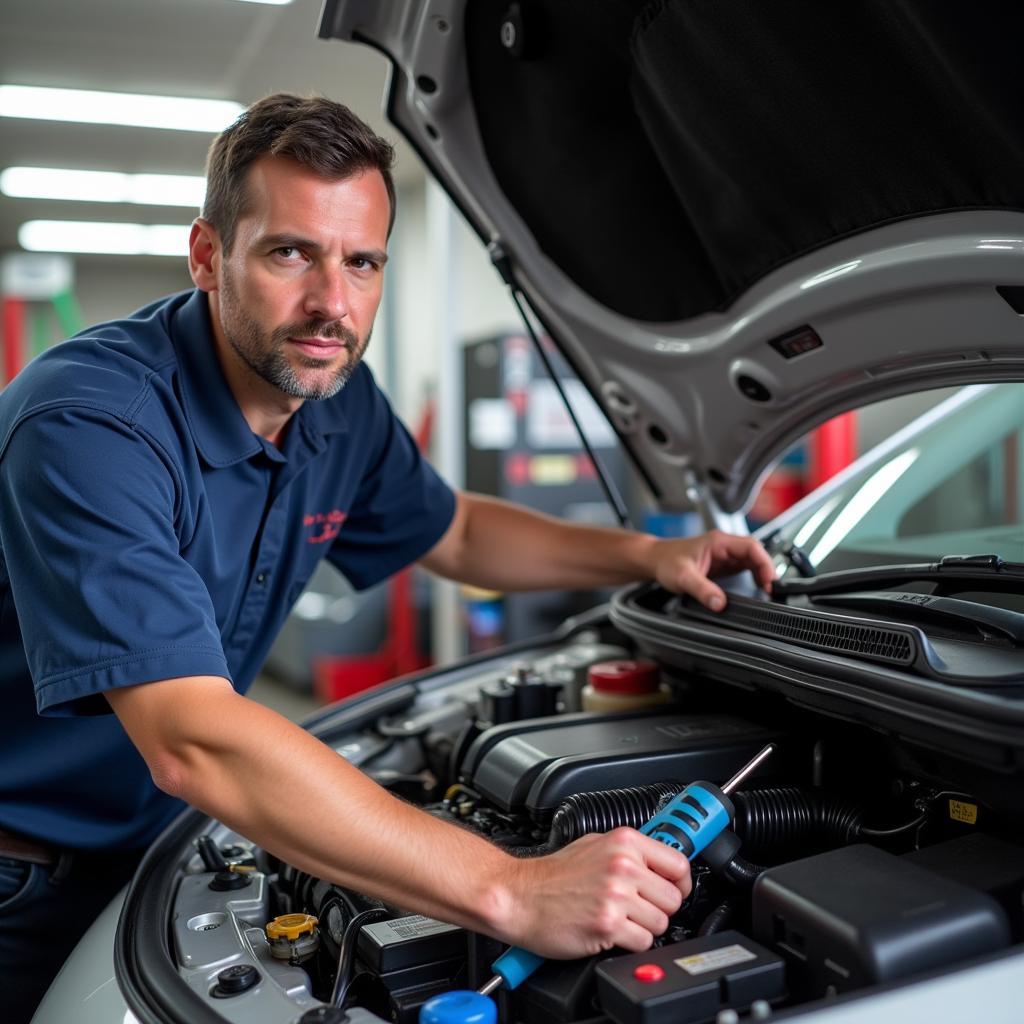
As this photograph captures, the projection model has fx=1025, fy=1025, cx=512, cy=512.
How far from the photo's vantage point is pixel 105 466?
44.3 inches

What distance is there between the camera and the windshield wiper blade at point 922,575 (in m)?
1.23

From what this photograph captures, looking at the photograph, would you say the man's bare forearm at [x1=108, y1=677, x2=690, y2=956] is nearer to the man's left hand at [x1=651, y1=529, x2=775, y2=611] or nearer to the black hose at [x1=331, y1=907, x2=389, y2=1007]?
the black hose at [x1=331, y1=907, x2=389, y2=1007]

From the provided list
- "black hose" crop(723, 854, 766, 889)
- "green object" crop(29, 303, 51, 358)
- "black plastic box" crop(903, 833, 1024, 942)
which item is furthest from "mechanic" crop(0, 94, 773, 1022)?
"green object" crop(29, 303, 51, 358)

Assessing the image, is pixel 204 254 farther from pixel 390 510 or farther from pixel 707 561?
pixel 707 561

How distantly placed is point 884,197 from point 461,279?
6167 mm

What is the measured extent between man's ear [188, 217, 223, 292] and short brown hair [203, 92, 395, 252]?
0.06ft

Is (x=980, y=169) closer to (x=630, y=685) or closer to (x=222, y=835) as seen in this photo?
(x=630, y=685)

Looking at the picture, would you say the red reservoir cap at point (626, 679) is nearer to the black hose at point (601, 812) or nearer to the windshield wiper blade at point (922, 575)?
the windshield wiper blade at point (922, 575)

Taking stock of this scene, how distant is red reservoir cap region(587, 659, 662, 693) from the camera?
5.00 ft

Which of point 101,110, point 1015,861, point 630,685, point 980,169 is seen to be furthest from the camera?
point 101,110

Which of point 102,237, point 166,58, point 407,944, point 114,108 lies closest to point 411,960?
point 407,944

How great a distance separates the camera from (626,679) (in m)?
1.52

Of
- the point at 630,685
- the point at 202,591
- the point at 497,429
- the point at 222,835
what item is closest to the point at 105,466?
the point at 202,591

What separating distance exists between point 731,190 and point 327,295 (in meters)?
0.54
